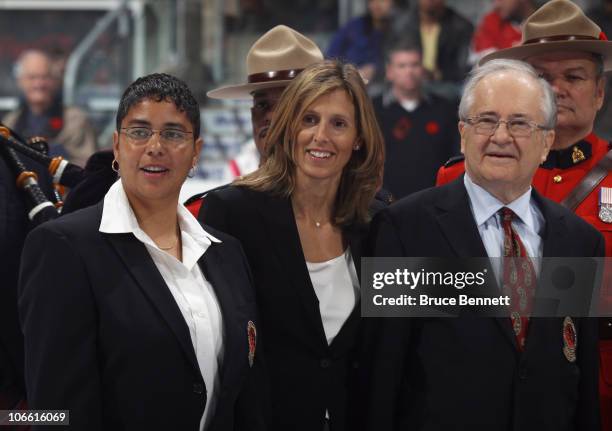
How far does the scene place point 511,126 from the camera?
2283 mm

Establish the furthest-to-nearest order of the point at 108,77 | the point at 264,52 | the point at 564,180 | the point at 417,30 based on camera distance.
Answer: the point at 108,77
the point at 417,30
the point at 264,52
the point at 564,180

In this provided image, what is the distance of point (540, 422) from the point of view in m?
2.22

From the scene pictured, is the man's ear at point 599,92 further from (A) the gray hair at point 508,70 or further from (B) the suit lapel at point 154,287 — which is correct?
(B) the suit lapel at point 154,287

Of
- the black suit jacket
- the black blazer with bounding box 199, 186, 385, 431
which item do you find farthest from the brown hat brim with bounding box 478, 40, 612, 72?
the black suit jacket

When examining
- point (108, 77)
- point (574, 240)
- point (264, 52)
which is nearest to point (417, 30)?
point (108, 77)

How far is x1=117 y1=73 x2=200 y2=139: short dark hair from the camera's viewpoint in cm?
210

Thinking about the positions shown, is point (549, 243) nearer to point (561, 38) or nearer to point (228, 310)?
point (228, 310)

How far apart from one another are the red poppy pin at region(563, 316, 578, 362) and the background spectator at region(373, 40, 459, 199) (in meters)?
2.45

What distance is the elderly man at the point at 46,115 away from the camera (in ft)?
21.0

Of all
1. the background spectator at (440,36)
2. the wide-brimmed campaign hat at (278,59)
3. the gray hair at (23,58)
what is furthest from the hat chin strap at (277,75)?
the gray hair at (23,58)

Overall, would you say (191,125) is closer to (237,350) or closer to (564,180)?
(237,350)

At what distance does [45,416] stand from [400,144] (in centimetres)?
355

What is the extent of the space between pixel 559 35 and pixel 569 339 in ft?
3.80

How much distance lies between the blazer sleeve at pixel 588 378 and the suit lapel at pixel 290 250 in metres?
0.69
